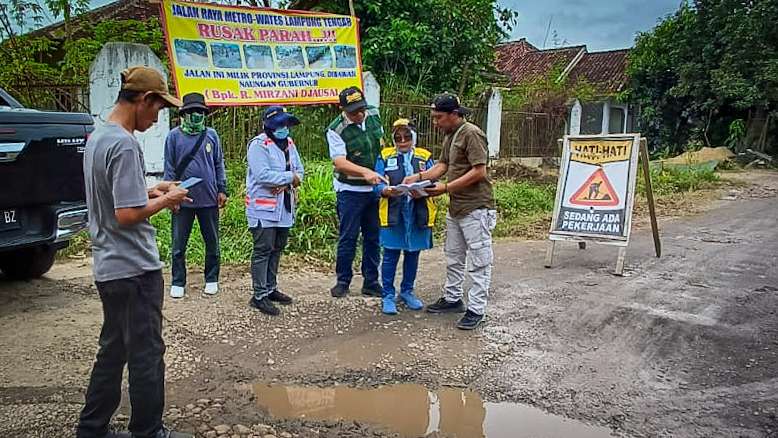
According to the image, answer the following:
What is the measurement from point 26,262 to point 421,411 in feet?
13.4

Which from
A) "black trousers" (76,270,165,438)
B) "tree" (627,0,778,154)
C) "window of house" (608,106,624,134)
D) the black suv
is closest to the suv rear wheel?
the black suv

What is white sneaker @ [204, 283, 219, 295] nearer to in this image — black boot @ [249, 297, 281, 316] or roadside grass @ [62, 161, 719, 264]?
black boot @ [249, 297, 281, 316]

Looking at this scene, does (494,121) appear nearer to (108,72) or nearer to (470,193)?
(108,72)

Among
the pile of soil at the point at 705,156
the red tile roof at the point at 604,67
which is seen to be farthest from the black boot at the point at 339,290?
the red tile roof at the point at 604,67

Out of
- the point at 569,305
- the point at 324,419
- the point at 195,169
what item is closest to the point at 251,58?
the point at 195,169

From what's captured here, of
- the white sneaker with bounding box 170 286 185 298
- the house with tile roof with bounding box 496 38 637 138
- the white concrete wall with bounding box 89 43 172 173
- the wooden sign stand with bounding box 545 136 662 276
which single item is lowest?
the white sneaker with bounding box 170 286 185 298

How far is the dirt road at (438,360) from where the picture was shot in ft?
10.9

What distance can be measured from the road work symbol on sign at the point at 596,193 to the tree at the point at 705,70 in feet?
50.6

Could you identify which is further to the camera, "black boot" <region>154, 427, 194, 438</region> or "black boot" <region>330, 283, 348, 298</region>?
"black boot" <region>330, 283, 348, 298</region>

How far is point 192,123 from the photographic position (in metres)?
5.23

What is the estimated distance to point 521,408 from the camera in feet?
11.5

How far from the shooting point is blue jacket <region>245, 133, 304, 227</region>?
4.93 meters

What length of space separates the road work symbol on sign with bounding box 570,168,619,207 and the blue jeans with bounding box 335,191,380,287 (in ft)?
8.16

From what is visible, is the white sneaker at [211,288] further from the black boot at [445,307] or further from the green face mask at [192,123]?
the black boot at [445,307]
